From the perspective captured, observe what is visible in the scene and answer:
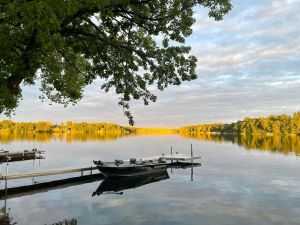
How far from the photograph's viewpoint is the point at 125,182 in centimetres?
4097

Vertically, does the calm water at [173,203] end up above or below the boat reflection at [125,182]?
below

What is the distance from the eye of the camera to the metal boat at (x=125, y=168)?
136 feet

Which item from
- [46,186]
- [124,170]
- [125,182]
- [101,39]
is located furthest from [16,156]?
[101,39]

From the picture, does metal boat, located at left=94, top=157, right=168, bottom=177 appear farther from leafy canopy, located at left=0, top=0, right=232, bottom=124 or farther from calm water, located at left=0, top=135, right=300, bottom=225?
leafy canopy, located at left=0, top=0, right=232, bottom=124

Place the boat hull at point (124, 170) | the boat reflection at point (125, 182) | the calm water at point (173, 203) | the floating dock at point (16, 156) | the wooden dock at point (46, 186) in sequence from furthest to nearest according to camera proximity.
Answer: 1. the floating dock at point (16, 156)
2. the boat hull at point (124, 170)
3. the boat reflection at point (125, 182)
4. the wooden dock at point (46, 186)
5. the calm water at point (173, 203)

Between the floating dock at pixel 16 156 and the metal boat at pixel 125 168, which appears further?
the floating dock at pixel 16 156

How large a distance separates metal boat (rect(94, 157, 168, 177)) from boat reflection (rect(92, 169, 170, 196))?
524 mm

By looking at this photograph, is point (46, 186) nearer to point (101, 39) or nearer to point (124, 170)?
point (124, 170)

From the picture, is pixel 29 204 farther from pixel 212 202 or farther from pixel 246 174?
pixel 246 174

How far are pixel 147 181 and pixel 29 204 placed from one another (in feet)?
55.6

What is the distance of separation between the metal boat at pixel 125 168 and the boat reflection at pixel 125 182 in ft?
1.72

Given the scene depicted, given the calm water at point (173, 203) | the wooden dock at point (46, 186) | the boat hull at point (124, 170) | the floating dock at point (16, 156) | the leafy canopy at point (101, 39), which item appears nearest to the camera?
the leafy canopy at point (101, 39)

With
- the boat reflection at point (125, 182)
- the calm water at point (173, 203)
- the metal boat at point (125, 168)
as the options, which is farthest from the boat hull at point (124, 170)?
the calm water at point (173, 203)

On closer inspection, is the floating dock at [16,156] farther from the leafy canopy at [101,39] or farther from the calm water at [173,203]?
the leafy canopy at [101,39]
